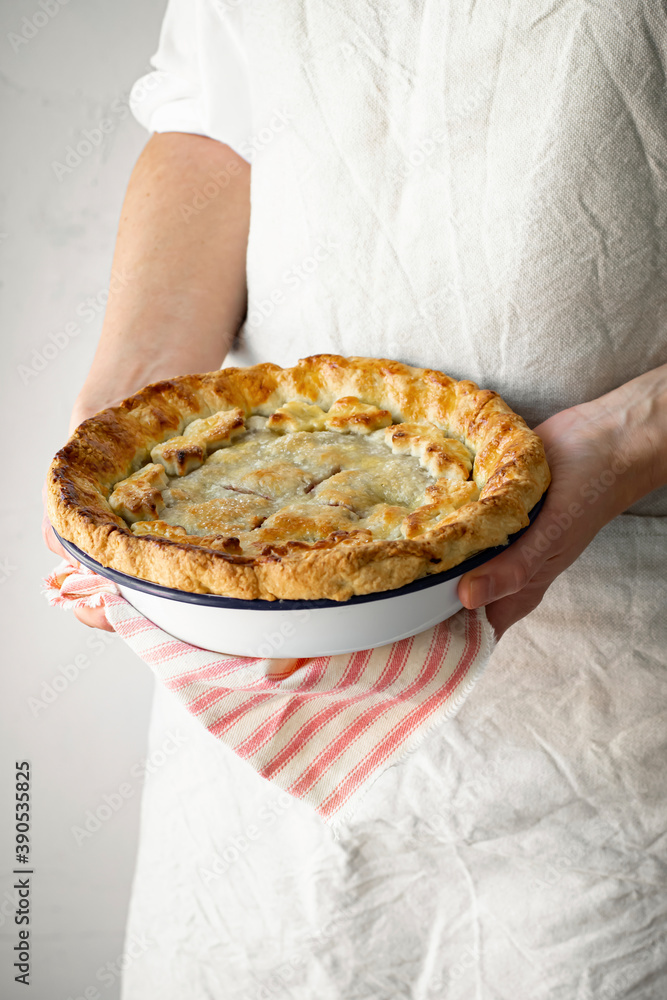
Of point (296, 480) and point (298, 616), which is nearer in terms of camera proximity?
point (298, 616)

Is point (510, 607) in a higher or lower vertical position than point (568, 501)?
lower

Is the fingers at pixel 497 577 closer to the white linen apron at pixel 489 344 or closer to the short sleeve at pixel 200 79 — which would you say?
the white linen apron at pixel 489 344

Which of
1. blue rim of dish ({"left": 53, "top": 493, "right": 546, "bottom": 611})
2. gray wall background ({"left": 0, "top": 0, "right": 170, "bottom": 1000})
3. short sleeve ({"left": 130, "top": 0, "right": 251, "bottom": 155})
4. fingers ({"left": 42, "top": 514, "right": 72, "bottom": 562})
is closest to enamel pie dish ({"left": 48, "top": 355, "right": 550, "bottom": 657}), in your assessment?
blue rim of dish ({"left": 53, "top": 493, "right": 546, "bottom": 611})

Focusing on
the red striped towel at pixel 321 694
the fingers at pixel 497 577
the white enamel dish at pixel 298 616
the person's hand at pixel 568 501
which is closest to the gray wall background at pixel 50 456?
the red striped towel at pixel 321 694

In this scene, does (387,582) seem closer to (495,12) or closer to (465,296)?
(465,296)

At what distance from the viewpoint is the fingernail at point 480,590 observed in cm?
88

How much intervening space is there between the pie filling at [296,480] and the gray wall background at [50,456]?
36.7 inches

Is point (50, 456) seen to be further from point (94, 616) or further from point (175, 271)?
point (94, 616)

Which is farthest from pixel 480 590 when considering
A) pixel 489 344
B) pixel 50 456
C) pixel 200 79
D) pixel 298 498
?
pixel 50 456

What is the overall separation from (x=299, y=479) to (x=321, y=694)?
304 millimetres

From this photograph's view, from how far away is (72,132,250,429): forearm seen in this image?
1402 millimetres

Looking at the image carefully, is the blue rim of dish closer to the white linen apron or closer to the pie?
the pie

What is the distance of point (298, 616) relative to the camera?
0.84 metres

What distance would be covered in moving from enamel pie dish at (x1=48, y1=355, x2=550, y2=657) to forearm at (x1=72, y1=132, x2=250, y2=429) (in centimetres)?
14
